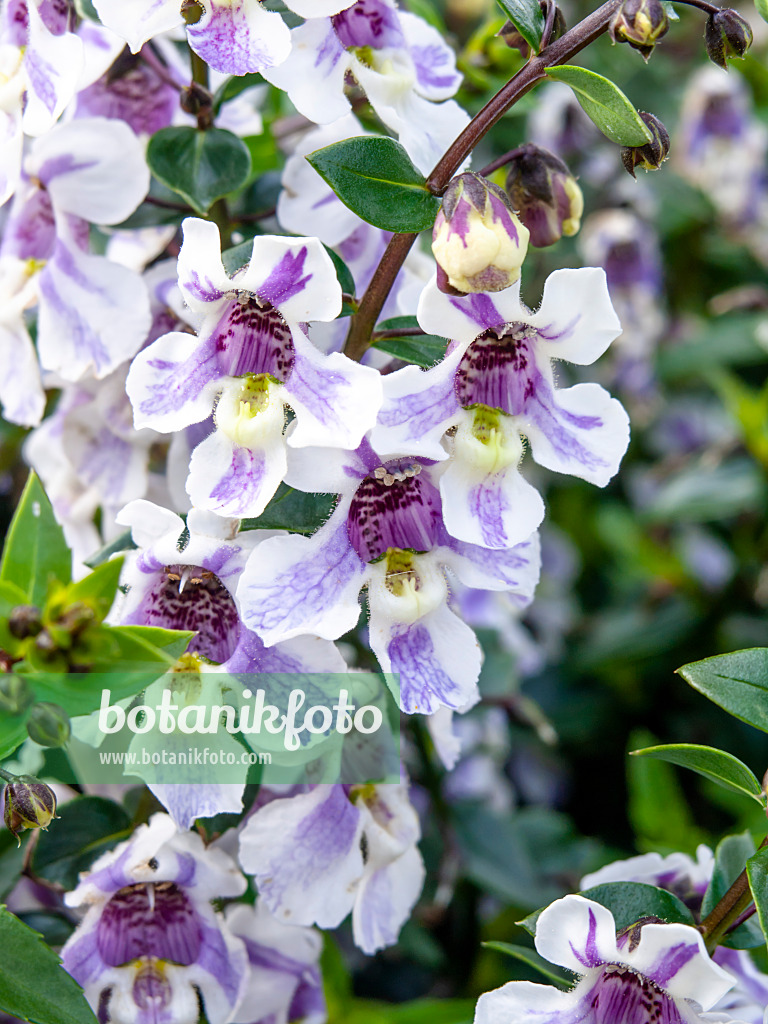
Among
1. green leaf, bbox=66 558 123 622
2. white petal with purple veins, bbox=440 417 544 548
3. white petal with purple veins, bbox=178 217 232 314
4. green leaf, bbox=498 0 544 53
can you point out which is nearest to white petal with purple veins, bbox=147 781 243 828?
green leaf, bbox=66 558 123 622

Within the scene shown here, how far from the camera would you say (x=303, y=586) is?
0.85 m

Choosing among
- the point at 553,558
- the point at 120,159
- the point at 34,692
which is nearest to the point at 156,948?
the point at 34,692

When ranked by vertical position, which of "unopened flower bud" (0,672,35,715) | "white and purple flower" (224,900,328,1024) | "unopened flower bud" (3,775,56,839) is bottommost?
"white and purple flower" (224,900,328,1024)

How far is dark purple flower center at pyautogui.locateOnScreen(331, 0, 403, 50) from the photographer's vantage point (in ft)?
3.10

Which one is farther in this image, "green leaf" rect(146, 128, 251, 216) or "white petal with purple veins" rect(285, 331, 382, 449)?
"green leaf" rect(146, 128, 251, 216)

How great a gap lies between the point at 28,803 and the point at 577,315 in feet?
1.77

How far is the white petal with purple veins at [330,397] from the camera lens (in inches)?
31.3

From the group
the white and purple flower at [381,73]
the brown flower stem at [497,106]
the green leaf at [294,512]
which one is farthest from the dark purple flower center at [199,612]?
the white and purple flower at [381,73]

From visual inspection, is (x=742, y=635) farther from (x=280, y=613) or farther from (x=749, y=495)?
(x=280, y=613)

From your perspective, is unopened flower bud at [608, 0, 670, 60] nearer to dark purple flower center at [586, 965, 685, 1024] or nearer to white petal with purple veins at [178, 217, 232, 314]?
white petal with purple veins at [178, 217, 232, 314]

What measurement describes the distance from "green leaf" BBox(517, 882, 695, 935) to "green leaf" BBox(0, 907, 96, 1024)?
0.36 m

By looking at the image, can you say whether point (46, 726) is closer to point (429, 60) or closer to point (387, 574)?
point (387, 574)

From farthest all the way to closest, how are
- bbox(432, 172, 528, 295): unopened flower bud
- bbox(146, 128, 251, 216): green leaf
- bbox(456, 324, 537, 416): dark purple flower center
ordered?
bbox(146, 128, 251, 216): green leaf, bbox(456, 324, 537, 416): dark purple flower center, bbox(432, 172, 528, 295): unopened flower bud

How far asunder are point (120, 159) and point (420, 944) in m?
1.01
